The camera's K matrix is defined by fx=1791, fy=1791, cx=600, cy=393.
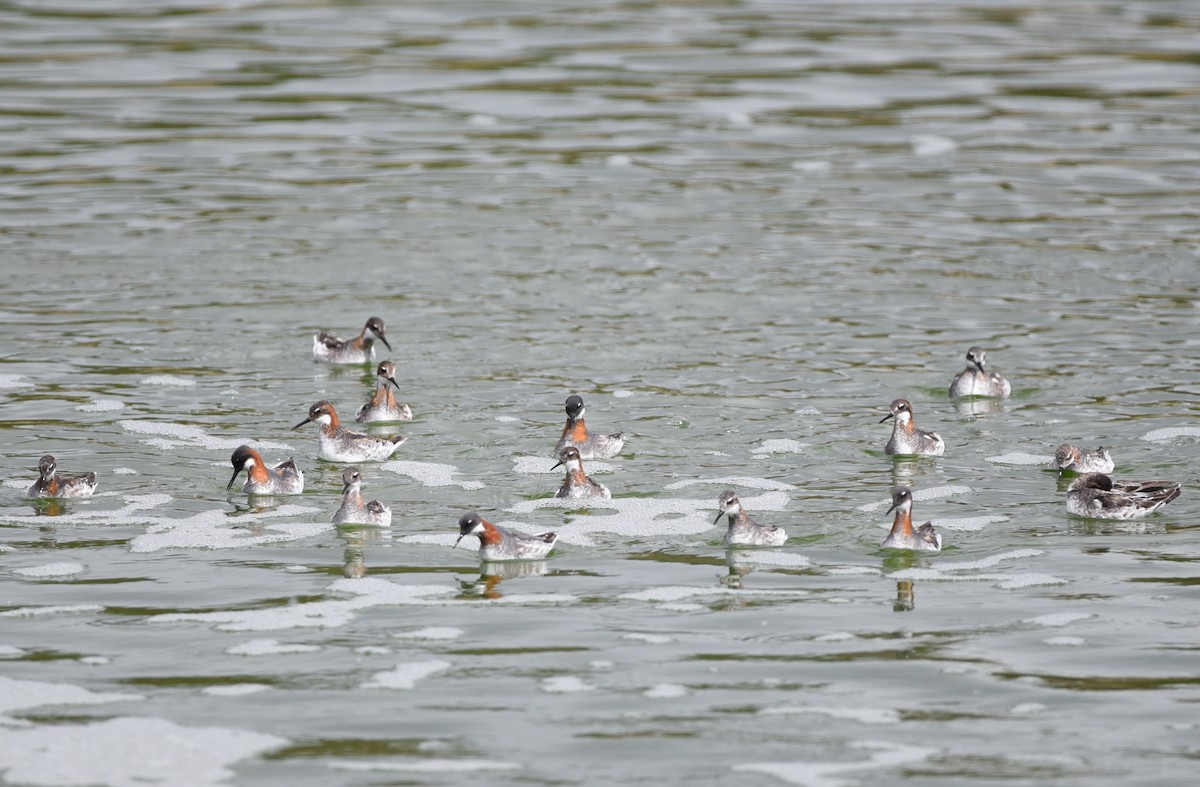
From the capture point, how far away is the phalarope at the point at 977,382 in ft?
68.5

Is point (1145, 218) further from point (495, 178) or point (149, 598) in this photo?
point (149, 598)

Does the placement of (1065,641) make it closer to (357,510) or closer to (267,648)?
(267,648)

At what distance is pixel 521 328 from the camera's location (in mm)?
24719

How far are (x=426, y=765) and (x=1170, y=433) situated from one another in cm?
1084

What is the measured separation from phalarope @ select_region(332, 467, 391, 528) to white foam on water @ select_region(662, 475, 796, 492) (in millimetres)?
2932

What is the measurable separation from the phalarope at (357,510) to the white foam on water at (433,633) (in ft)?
8.77

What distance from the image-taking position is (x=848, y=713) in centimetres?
1239

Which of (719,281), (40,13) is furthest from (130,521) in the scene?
(40,13)

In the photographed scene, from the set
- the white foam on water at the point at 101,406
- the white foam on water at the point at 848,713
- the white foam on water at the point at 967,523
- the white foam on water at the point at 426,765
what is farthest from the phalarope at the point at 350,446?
the white foam on water at the point at 848,713

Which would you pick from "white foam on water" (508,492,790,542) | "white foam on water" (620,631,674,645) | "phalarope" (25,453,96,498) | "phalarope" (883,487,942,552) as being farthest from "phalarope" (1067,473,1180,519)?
"phalarope" (25,453,96,498)

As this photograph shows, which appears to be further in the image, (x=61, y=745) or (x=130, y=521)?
(x=130, y=521)

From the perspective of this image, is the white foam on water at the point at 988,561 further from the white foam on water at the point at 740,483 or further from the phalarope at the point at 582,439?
the phalarope at the point at 582,439

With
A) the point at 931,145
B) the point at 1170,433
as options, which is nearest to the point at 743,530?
the point at 1170,433

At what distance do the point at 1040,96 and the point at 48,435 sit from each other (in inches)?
1072
